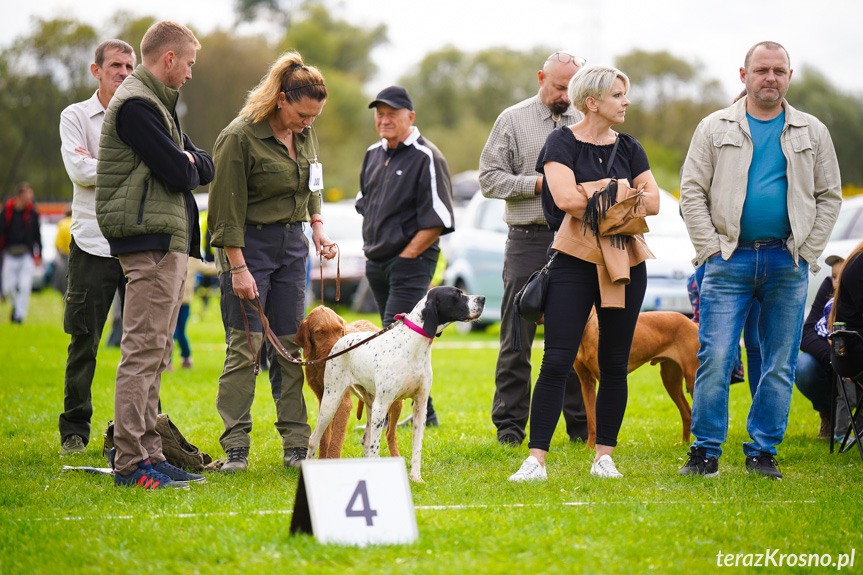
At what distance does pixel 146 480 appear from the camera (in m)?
4.36

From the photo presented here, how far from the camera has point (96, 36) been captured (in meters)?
37.5

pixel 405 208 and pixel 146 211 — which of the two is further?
pixel 405 208

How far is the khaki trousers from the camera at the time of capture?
4.30m

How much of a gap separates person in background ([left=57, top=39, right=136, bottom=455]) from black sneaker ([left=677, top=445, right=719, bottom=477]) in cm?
355

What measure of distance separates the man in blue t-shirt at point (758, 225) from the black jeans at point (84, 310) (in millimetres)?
3463

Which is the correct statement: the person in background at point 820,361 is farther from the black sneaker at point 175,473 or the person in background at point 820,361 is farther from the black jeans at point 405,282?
the black sneaker at point 175,473

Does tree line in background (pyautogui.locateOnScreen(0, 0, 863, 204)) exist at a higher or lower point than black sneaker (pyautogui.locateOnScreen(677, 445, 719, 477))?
higher

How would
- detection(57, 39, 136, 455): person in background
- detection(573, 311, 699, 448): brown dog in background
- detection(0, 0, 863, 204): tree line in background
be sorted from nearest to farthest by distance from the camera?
detection(57, 39, 136, 455): person in background < detection(573, 311, 699, 448): brown dog in background < detection(0, 0, 863, 204): tree line in background

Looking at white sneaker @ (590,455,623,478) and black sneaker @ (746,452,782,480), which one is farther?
black sneaker @ (746,452,782,480)

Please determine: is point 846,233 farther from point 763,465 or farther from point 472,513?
point 472,513

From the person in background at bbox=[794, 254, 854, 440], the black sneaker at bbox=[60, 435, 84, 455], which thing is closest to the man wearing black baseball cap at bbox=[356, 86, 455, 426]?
the black sneaker at bbox=[60, 435, 84, 455]

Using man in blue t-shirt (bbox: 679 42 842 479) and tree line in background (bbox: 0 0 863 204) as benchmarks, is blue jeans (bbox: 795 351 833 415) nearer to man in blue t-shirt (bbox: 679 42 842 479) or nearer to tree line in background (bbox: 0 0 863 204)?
man in blue t-shirt (bbox: 679 42 842 479)

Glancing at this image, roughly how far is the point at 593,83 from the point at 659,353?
7.05 feet

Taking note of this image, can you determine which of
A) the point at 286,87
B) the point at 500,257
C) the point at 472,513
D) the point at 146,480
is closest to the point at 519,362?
the point at 472,513
